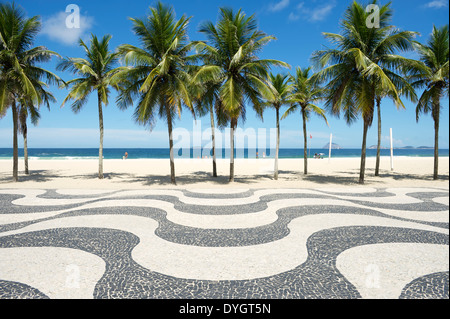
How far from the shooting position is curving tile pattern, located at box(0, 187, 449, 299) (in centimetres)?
309

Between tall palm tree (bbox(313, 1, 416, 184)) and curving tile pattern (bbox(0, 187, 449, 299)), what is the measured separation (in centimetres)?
615

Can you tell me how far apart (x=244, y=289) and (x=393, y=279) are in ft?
6.36

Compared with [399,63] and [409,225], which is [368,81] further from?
[409,225]

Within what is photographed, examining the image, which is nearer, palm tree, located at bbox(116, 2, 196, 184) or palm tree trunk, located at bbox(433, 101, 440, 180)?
palm tree, located at bbox(116, 2, 196, 184)

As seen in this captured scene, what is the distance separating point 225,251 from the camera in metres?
4.28

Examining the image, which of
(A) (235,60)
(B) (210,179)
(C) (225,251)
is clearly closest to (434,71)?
(A) (235,60)

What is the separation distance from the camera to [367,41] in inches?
474

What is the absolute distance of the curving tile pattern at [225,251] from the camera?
309 cm

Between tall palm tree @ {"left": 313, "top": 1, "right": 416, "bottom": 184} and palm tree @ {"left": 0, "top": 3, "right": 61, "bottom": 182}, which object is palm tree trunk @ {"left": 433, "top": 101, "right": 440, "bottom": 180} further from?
palm tree @ {"left": 0, "top": 3, "right": 61, "bottom": 182}

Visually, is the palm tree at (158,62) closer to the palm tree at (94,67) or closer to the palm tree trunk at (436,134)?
the palm tree at (94,67)

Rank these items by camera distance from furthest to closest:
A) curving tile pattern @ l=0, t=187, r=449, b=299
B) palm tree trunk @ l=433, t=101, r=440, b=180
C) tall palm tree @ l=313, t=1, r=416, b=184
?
palm tree trunk @ l=433, t=101, r=440, b=180
tall palm tree @ l=313, t=1, r=416, b=184
curving tile pattern @ l=0, t=187, r=449, b=299

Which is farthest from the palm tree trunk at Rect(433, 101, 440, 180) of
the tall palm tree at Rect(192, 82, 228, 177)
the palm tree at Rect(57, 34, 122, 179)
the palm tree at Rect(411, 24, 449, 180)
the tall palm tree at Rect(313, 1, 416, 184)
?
the palm tree at Rect(57, 34, 122, 179)

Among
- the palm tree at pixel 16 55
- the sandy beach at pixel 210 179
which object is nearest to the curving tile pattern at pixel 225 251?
the sandy beach at pixel 210 179

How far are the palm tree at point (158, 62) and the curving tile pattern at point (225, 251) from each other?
631 cm
